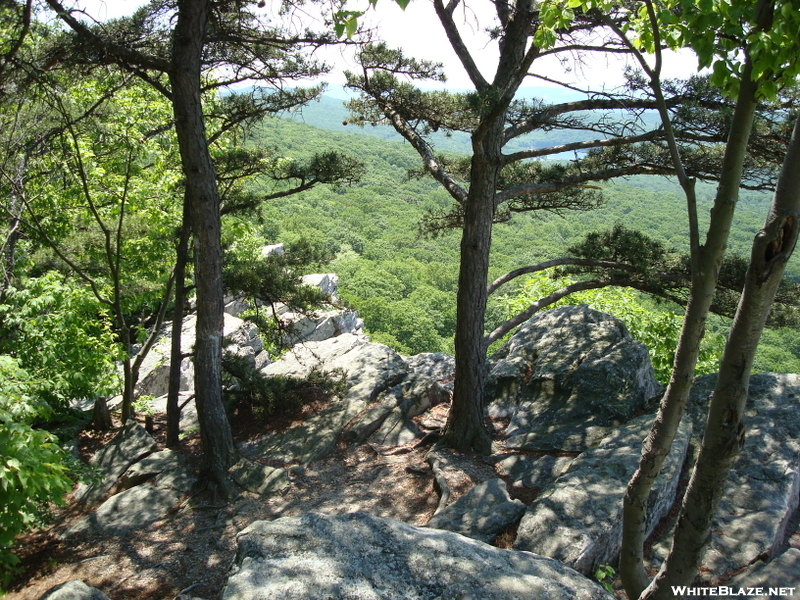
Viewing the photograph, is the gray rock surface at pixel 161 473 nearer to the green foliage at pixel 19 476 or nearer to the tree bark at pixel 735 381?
the green foliage at pixel 19 476

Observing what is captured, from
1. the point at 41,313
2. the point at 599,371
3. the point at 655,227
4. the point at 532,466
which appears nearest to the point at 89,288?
the point at 41,313

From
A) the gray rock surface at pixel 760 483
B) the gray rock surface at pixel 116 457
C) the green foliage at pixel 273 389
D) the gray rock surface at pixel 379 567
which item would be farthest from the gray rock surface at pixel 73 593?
the green foliage at pixel 273 389

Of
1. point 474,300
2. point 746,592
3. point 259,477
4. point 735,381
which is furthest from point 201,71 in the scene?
point 746,592

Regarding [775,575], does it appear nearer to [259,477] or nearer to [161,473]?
[259,477]

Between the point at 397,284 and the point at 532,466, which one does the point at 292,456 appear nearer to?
the point at 532,466

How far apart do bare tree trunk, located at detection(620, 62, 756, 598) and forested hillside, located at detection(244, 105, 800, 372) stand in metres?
27.2

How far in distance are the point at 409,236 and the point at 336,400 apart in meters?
47.4

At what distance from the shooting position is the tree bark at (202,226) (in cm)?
559

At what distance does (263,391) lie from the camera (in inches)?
323

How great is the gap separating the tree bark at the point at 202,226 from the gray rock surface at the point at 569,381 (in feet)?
11.8

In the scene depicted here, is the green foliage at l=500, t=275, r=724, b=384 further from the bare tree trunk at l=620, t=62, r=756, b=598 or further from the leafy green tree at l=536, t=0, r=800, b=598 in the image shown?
the leafy green tree at l=536, t=0, r=800, b=598

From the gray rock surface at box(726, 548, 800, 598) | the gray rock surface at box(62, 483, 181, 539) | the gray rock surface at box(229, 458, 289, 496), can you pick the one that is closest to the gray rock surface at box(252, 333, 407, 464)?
the gray rock surface at box(229, 458, 289, 496)

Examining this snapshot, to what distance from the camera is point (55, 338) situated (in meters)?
7.32

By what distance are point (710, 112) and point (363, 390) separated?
6.03m
